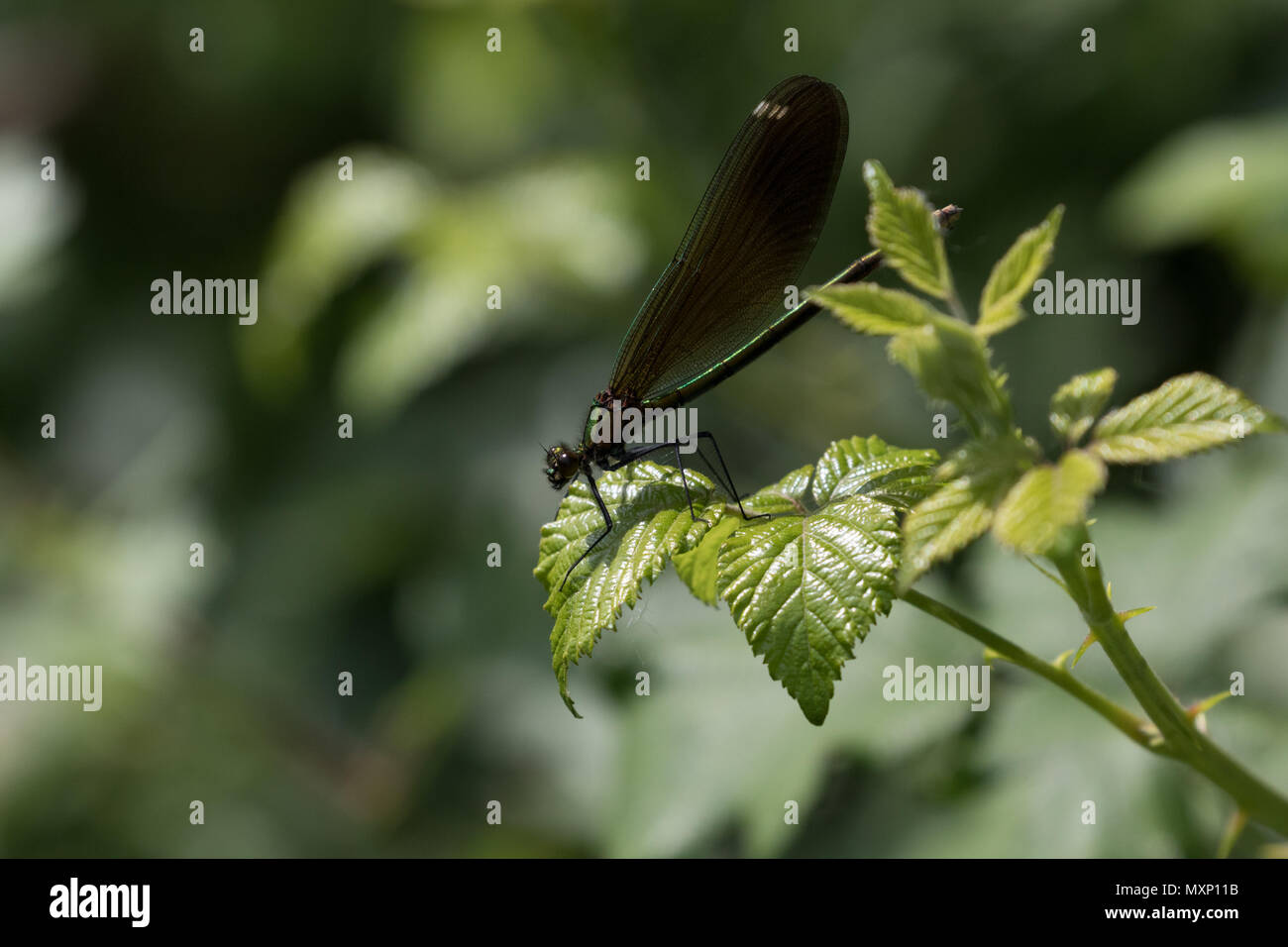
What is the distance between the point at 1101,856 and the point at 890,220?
168 cm

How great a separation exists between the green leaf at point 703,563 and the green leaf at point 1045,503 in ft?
1.48

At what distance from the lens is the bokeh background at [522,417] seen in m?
2.88

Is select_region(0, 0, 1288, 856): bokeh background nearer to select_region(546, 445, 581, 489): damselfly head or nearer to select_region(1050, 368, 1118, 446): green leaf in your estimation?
select_region(546, 445, 581, 489): damselfly head

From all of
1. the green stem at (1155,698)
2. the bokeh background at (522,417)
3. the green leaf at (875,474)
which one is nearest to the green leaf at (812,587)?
the green leaf at (875,474)

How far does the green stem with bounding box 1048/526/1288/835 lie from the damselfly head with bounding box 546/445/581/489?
1.15 metres

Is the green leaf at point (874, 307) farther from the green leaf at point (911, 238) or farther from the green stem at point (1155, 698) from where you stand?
the green stem at point (1155, 698)

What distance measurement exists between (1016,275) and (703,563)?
0.55m

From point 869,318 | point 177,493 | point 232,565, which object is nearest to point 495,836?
point 232,565

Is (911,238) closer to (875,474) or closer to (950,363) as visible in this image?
(950,363)

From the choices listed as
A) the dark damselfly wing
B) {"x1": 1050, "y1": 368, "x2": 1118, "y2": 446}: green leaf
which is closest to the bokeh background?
the dark damselfly wing

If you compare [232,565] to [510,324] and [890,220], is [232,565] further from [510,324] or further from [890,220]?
[890,220]

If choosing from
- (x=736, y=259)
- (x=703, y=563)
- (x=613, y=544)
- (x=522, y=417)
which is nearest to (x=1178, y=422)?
(x=703, y=563)

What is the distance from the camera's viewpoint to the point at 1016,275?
1.25m

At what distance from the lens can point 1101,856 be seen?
7.77 ft
